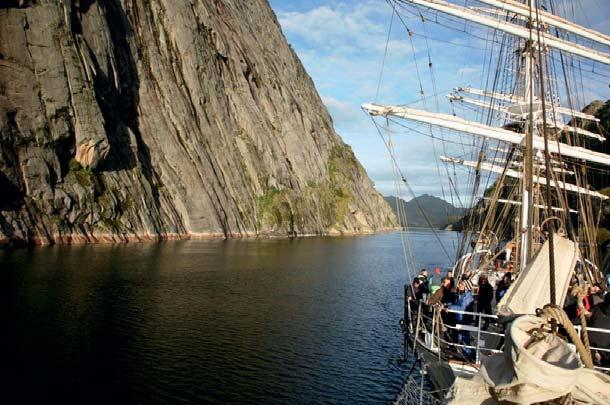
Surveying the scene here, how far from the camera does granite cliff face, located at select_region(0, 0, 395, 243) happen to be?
217 feet

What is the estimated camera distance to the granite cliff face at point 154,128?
217 feet

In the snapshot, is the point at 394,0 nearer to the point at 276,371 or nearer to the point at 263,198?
the point at 276,371

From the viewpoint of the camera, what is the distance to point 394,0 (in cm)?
2466

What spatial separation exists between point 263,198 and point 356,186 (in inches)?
2501

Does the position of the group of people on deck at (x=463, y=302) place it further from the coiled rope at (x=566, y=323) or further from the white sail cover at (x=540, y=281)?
the coiled rope at (x=566, y=323)

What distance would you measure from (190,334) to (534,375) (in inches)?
874

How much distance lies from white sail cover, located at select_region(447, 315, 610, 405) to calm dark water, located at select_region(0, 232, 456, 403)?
12500 millimetres

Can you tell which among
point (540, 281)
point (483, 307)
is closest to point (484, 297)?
point (483, 307)

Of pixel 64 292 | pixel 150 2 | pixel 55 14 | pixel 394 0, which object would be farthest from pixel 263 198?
pixel 394 0

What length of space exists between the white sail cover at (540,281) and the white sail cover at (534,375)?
3.64 metres

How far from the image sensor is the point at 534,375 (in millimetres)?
6879

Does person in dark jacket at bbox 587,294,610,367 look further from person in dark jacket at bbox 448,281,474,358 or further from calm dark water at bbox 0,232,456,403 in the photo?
calm dark water at bbox 0,232,456,403

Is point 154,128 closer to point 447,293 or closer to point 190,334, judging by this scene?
point 190,334

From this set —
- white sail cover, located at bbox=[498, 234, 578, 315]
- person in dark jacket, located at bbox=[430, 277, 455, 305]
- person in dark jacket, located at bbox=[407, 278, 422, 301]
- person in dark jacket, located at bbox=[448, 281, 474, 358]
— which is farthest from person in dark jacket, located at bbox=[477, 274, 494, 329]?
white sail cover, located at bbox=[498, 234, 578, 315]
